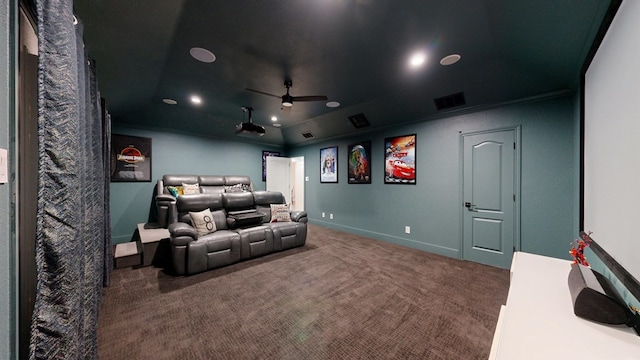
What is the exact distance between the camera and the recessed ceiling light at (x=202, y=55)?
2.38 m

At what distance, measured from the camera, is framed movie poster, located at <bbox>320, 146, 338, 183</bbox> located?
18.7ft

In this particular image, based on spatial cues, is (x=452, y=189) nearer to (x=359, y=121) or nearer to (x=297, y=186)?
(x=359, y=121)

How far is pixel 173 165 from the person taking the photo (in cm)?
513

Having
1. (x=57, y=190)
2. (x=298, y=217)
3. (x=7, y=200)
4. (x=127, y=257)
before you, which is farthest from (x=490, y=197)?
(x=127, y=257)

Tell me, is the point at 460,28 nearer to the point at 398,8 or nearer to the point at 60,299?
the point at 398,8

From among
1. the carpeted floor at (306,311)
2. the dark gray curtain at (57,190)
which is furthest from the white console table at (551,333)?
the dark gray curtain at (57,190)

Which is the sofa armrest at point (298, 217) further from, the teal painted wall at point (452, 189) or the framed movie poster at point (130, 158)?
the framed movie poster at point (130, 158)

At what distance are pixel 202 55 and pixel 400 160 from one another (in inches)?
145

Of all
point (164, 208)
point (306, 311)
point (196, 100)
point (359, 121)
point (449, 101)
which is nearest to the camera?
point (306, 311)

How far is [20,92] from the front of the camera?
0.93 metres

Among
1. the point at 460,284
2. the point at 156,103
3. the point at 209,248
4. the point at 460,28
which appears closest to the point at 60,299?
the point at 209,248

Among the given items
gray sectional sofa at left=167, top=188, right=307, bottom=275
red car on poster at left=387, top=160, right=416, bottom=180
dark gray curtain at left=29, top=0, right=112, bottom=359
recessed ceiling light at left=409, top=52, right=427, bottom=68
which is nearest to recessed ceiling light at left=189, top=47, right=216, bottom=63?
dark gray curtain at left=29, top=0, right=112, bottom=359

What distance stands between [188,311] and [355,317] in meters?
1.65

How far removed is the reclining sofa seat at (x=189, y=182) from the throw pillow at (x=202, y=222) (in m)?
0.86
